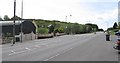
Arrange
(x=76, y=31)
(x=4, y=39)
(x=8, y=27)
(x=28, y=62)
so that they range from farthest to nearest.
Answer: (x=76, y=31)
(x=8, y=27)
(x=4, y=39)
(x=28, y=62)

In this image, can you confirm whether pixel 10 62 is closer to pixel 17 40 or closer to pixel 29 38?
pixel 17 40

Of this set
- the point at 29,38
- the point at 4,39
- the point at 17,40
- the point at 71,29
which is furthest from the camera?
the point at 71,29

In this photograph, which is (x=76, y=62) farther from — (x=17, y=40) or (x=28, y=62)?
(x=17, y=40)

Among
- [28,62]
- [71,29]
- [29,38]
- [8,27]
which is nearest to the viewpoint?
[28,62]

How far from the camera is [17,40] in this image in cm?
6028

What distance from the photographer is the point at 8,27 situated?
96.4 m

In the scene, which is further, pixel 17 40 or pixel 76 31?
pixel 76 31

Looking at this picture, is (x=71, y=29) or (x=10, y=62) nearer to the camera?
(x=10, y=62)

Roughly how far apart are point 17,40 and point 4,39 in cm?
738

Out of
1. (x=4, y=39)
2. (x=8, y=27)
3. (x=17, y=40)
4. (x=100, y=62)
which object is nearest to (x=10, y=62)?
(x=100, y=62)

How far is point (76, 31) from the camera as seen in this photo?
569ft

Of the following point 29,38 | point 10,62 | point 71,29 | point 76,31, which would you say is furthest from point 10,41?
point 76,31

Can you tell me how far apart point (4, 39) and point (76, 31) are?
122 m

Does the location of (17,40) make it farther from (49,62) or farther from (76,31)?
(76,31)
